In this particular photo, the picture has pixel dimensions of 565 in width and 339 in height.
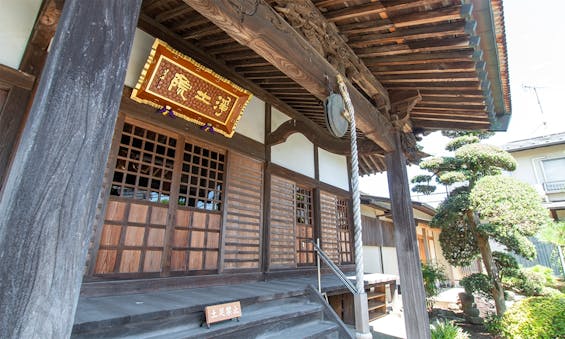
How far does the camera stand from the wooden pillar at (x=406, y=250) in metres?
3.94

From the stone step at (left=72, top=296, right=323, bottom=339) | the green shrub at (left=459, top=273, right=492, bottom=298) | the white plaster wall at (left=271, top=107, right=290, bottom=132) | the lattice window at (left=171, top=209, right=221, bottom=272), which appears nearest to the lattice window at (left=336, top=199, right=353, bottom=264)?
the white plaster wall at (left=271, top=107, right=290, bottom=132)

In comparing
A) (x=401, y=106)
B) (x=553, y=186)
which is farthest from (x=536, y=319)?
(x=553, y=186)

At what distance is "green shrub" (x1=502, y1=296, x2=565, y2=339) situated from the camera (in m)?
5.41

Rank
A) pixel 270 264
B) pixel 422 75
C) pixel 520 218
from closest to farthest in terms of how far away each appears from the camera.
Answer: pixel 422 75 < pixel 270 264 < pixel 520 218

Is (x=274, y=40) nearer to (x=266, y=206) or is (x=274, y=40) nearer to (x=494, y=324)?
(x=266, y=206)

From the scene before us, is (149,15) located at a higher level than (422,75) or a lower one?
higher

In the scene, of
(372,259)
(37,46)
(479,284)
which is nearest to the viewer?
(37,46)

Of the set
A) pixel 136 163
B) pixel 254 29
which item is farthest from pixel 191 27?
pixel 254 29

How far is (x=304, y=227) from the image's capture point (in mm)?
6629

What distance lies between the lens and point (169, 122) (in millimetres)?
4270

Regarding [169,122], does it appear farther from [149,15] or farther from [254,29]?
[254,29]

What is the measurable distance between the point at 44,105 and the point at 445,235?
9.73m

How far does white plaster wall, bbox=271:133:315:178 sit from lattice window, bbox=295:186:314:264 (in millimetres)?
501

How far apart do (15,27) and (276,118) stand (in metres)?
4.29
